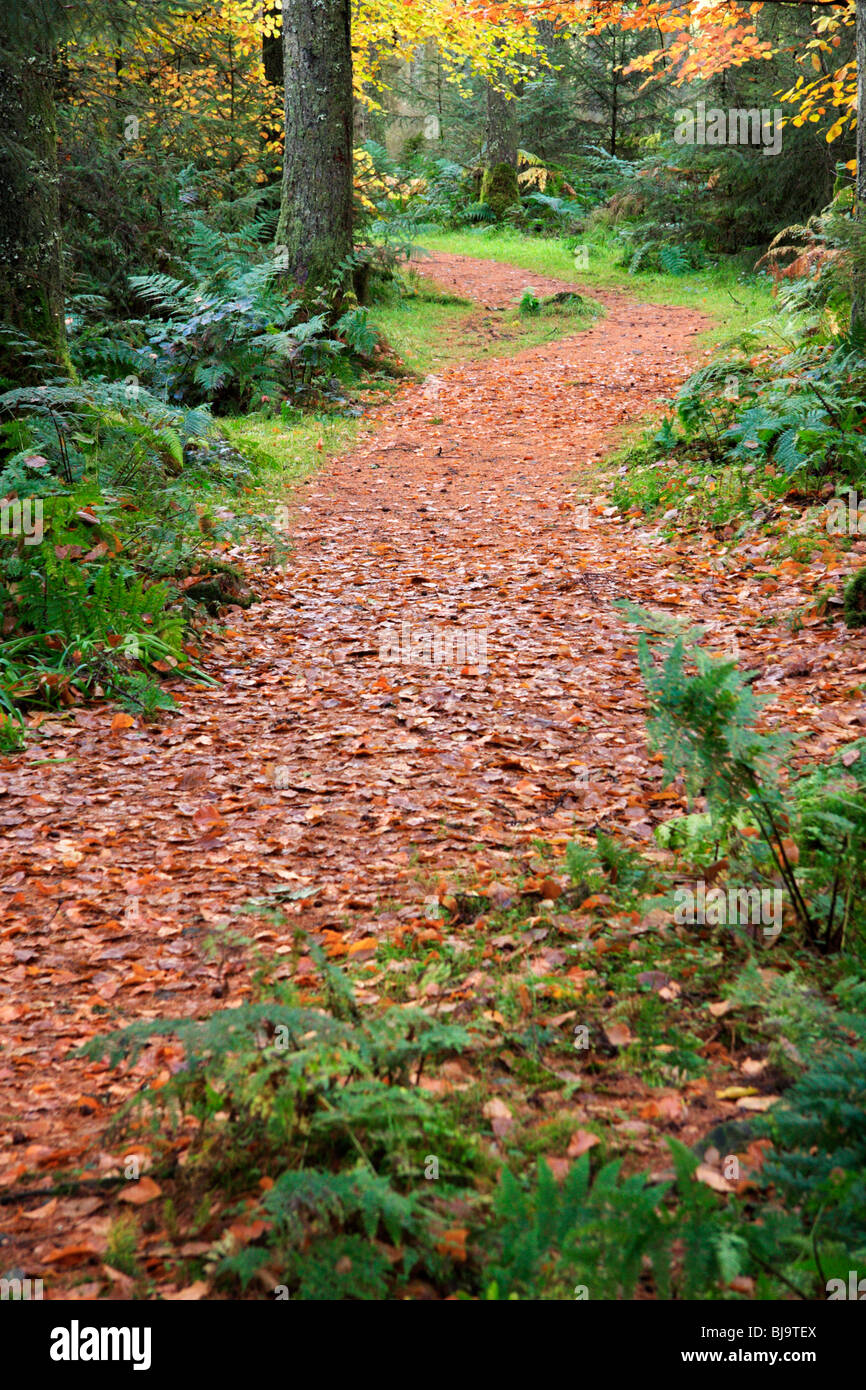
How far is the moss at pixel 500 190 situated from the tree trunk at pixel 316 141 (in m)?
11.9

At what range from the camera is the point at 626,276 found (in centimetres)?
1823

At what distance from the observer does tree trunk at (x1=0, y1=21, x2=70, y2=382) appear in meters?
5.91

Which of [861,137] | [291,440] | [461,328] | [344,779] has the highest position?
[861,137]

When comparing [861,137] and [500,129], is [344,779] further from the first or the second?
[500,129]

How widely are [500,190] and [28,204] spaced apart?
1905cm

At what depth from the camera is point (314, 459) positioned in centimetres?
985

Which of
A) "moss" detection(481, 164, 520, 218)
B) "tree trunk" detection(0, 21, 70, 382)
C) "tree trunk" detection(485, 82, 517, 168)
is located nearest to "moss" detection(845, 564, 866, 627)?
"tree trunk" detection(0, 21, 70, 382)

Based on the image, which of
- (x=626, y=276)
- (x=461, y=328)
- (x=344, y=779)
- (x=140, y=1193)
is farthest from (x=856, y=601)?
(x=626, y=276)

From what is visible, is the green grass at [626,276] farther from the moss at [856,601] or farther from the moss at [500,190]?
the moss at [856,601]

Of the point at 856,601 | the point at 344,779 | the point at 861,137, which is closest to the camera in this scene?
the point at 344,779

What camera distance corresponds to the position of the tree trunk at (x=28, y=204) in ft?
19.4

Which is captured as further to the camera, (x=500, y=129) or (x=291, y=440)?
(x=500, y=129)

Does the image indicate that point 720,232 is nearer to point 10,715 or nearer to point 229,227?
point 229,227

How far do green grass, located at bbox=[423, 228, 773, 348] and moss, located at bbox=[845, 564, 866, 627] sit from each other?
8.56 metres
